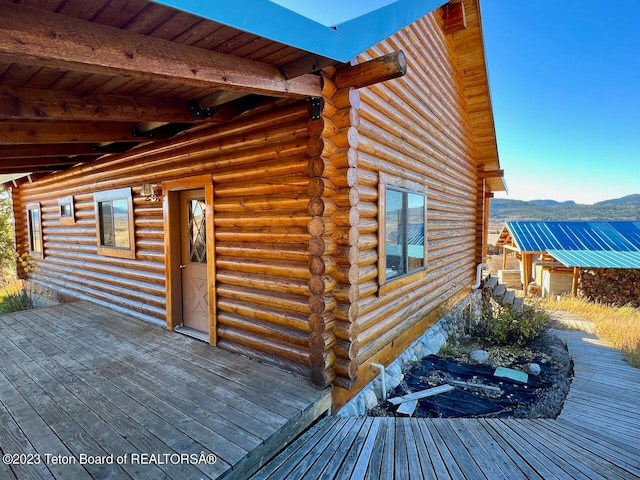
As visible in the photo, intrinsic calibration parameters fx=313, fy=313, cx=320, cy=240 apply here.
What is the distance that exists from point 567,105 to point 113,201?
46.9 m

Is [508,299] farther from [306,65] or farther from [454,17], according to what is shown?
[306,65]

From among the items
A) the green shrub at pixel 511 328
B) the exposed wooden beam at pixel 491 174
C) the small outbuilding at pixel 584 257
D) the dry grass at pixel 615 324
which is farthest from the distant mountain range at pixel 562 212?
the green shrub at pixel 511 328

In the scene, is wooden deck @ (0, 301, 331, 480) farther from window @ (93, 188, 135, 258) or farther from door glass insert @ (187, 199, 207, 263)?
window @ (93, 188, 135, 258)

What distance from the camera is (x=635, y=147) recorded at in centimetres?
5069

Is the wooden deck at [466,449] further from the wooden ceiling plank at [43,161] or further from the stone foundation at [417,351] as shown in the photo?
the wooden ceiling plank at [43,161]

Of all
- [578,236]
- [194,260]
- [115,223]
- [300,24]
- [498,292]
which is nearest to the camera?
[300,24]

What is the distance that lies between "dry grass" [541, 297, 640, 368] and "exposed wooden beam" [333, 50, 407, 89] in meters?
6.73

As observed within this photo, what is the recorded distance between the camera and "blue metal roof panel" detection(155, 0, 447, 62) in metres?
1.63

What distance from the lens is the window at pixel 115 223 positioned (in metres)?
5.65

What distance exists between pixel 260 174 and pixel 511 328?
6039mm

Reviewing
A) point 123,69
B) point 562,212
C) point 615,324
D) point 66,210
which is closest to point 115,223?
point 66,210

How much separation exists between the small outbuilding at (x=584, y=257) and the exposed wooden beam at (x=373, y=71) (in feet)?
44.1

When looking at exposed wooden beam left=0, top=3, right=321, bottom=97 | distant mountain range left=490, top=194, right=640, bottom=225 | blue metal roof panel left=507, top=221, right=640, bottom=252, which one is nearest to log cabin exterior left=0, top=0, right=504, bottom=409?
exposed wooden beam left=0, top=3, right=321, bottom=97

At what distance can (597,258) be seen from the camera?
1294cm
